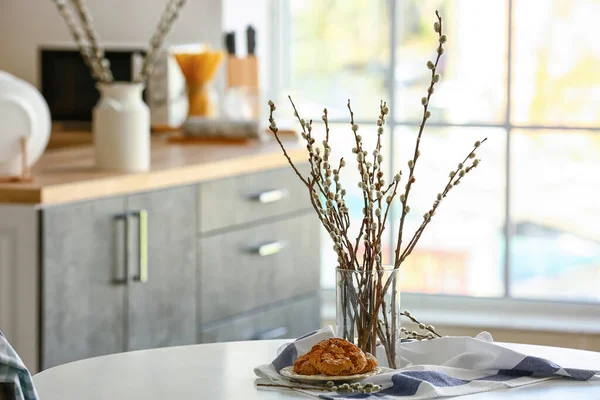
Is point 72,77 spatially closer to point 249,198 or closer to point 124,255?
point 249,198

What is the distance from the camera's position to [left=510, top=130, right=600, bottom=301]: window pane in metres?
4.05

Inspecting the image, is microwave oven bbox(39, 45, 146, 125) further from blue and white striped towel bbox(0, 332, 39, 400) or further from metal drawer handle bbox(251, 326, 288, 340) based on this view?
blue and white striped towel bbox(0, 332, 39, 400)

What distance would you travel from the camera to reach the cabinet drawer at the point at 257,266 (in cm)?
320

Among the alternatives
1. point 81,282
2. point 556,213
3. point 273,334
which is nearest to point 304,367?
point 81,282

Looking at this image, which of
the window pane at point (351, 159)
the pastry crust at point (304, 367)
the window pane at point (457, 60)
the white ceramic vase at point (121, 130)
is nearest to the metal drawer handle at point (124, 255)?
the white ceramic vase at point (121, 130)

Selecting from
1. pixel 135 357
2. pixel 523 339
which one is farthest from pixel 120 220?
Answer: pixel 523 339

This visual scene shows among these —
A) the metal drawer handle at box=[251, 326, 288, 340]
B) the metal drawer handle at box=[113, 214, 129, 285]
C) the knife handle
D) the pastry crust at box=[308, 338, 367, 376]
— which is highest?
the knife handle

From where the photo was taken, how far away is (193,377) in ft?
4.75

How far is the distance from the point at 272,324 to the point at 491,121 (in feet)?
3.98

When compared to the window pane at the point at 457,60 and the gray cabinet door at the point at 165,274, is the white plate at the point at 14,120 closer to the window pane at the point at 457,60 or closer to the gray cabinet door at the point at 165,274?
the gray cabinet door at the point at 165,274

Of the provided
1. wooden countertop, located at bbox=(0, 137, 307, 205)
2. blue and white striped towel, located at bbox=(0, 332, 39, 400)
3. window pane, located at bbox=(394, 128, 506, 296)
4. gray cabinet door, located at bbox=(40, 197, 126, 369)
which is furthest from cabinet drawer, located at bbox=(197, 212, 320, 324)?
blue and white striped towel, located at bbox=(0, 332, 39, 400)

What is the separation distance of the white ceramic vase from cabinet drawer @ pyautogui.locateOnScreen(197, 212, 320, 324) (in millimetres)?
381

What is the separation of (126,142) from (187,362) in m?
1.43

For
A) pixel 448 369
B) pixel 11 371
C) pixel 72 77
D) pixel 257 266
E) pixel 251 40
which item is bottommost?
pixel 257 266
